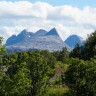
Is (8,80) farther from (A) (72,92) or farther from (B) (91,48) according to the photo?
(B) (91,48)

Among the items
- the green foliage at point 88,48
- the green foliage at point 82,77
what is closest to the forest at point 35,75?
the green foliage at point 82,77

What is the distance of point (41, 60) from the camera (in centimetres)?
2761

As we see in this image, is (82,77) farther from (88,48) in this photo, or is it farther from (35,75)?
(88,48)

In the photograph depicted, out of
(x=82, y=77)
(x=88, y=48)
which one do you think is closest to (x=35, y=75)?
(x=82, y=77)

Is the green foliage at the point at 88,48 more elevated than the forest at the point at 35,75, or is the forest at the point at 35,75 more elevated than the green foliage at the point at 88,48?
the green foliage at the point at 88,48

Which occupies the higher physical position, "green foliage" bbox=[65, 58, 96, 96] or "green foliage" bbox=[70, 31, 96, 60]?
"green foliage" bbox=[70, 31, 96, 60]

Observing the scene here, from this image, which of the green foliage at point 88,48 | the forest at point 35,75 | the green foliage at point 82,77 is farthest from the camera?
the green foliage at point 88,48

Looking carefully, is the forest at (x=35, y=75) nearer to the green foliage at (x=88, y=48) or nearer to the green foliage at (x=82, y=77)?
the green foliage at (x=82, y=77)

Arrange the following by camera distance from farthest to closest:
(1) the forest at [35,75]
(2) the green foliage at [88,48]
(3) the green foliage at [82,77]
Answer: (2) the green foliage at [88,48] → (3) the green foliage at [82,77] → (1) the forest at [35,75]

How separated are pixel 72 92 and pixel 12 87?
832 centimetres

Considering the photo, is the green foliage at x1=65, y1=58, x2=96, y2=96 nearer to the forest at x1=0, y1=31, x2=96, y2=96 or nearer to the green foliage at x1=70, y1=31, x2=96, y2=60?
the forest at x1=0, y1=31, x2=96, y2=96

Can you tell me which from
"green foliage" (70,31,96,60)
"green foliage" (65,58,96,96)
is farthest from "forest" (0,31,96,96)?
"green foliage" (70,31,96,60)

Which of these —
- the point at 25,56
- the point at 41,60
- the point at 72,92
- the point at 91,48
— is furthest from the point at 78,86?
the point at 91,48

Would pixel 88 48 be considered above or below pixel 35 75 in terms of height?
above
